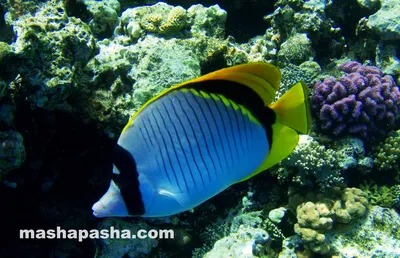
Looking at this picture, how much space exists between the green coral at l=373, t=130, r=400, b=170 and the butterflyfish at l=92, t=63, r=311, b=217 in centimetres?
371

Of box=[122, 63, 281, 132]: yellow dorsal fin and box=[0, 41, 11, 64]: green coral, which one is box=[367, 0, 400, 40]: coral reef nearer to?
box=[122, 63, 281, 132]: yellow dorsal fin

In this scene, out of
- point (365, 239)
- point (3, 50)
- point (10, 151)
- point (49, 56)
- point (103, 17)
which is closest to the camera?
point (3, 50)

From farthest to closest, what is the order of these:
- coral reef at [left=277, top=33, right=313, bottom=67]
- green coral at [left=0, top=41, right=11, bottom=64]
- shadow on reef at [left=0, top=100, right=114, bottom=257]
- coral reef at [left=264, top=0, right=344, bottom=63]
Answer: coral reef at [left=264, top=0, right=344, bottom=63]
coral reef at [left=277, top=33, right=313, bottom=67]
shadow on reef at [left=0, top=100, right=114, bottom=257]
green coral at [left=0, top=41, right=11, bottom=64]

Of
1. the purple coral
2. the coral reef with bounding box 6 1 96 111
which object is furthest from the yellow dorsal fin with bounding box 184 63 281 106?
the purple coral

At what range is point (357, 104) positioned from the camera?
4336mm

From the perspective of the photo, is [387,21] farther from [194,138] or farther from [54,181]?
[54,181]

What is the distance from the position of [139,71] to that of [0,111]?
1.70 m

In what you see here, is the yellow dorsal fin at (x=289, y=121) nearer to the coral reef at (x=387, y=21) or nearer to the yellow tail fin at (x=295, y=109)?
the yellow tail fin at (x=295, y=109)

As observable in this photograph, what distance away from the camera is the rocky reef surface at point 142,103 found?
3.48 m

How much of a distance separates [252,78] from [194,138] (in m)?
0.42

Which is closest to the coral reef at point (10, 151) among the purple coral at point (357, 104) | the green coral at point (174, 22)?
the green coral at point (174, 22)

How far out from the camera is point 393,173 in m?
4.58

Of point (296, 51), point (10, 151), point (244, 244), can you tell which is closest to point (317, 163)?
point (244, 244)

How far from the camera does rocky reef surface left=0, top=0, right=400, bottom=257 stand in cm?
348
